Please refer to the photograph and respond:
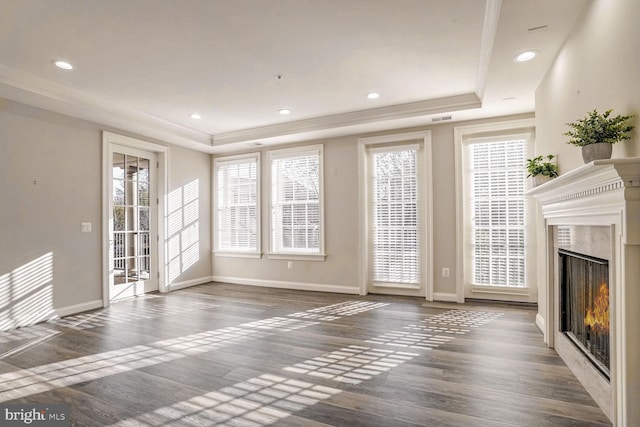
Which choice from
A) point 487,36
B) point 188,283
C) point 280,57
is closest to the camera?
point 487,36

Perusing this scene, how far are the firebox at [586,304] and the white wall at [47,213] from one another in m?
5.22

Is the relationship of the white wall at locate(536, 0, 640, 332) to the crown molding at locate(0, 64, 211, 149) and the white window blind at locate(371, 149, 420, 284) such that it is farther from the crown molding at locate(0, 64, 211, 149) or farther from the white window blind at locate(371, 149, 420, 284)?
the crown molding at locate(0, 64, 211, 149)

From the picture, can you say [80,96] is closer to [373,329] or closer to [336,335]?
[336,335]

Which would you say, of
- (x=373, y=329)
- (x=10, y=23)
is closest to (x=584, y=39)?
(x=373, y=329)

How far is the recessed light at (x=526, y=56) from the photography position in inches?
114

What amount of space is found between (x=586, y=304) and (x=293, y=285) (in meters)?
4.18

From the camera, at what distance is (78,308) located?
4312 millimetres

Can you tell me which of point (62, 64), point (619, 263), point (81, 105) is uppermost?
point (62, 64)

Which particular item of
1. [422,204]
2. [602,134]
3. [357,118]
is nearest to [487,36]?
[602,134]

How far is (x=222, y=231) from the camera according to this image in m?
6.55

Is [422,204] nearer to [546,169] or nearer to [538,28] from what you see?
[546,169]

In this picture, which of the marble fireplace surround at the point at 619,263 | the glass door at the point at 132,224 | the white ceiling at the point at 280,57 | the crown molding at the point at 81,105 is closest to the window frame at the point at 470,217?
the white ceiling at the point at 280,57

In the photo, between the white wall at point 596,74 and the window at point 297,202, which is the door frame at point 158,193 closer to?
the window at point 297,202

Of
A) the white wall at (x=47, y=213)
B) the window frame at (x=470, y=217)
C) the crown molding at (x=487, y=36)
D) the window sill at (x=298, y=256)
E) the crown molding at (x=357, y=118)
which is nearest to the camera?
the crown molding at (x=487, y=36)
